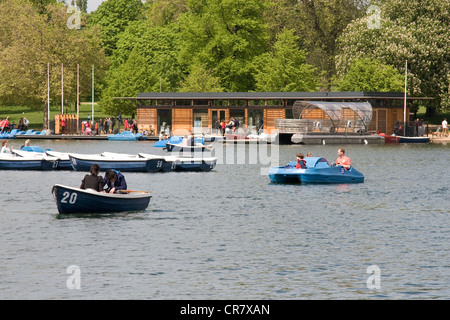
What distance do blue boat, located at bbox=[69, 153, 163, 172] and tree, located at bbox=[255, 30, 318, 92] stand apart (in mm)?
49703

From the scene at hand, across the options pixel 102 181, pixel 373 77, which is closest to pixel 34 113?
pixel 373 77

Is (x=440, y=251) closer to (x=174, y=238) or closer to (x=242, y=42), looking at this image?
(x=174, y=238)

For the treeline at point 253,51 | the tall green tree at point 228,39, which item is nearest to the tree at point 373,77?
the treeline at point 253,51

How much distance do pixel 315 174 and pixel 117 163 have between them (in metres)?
14.1

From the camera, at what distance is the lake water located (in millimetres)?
20266

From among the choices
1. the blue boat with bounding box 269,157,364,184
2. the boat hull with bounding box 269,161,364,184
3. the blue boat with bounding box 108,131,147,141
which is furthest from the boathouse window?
the blue boat with bounding box 269,157,364,184

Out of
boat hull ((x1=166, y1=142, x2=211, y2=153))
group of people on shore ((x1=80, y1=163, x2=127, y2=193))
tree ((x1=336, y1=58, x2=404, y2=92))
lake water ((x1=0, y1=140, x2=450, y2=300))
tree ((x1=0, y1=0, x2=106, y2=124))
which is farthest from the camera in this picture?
tree ((x1=0, y1=0, x2=106, y2=124))

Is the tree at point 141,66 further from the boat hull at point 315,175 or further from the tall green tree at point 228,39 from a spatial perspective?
the boat hull at point 315,175

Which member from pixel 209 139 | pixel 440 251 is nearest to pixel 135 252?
pixel 440 251

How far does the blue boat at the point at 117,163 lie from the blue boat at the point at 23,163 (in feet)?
9.81

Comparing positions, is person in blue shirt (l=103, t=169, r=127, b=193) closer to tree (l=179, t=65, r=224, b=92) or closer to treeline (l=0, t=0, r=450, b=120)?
Result: treeline (l=0, t=0, r=450, b=120)

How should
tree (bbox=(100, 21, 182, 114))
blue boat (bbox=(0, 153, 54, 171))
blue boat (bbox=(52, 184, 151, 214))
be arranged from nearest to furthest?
blue boat (bbox=(52, 184, 151, 214)) → blue boat (bbox=(0, 153, 54, 171)) → tree (bbox=(100, 21, 182, 114))

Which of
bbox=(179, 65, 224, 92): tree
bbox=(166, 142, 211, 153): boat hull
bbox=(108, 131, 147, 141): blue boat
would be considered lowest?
bbox=(166, 142, 211, 153): boat hull
